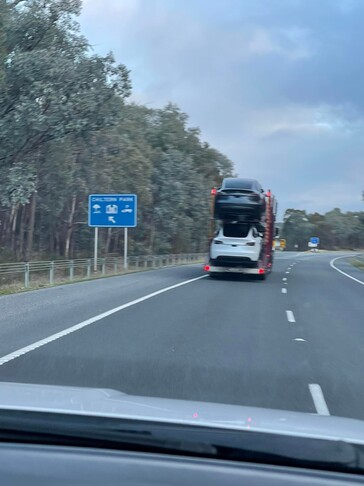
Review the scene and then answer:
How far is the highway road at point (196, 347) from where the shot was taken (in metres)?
8.78

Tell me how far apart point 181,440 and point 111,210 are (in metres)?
34.6

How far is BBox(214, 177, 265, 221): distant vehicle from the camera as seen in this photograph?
30.4 metres

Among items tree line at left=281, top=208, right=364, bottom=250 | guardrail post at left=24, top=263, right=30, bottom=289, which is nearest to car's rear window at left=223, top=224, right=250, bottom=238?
guardrail post at left=24, top=263, right=30, bottom=289

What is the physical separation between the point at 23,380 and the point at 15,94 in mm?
A: 21981

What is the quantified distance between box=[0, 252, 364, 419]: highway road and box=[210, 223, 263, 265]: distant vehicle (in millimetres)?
8235

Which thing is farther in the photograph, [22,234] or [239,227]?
[22,234]

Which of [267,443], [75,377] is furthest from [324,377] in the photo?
[267,443]

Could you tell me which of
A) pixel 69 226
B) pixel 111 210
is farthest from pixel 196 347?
pixel 69 226

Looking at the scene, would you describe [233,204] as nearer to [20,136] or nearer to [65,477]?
[20,136]

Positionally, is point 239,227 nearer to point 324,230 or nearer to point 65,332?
point 65,332

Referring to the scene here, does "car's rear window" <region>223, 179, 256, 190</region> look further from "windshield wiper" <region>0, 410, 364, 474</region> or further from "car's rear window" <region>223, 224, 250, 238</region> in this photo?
"windshield wiper" <region>0, 410, 364, 474</region>

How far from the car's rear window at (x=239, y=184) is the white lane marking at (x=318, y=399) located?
21914 millimetres

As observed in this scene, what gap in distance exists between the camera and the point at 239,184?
3092cm

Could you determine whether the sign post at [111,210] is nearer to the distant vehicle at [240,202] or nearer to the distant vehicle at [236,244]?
the distant vehicle at [236,244]
